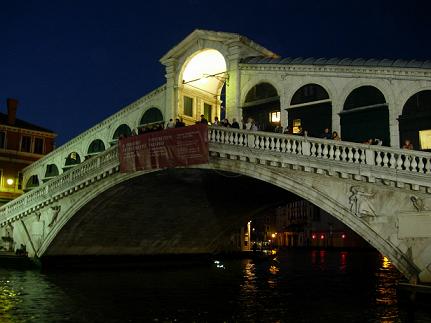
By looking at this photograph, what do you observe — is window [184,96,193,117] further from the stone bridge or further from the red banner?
the red banner

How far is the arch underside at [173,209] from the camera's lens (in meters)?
18.9

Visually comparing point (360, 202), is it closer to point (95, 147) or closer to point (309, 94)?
point (309, 94)

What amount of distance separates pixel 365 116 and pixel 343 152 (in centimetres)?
438

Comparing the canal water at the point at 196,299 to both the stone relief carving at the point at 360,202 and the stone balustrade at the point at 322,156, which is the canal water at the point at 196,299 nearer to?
the stone relief carving at the point at 360,202

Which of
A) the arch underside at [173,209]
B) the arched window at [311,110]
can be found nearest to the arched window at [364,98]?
the arched window at [311,110]

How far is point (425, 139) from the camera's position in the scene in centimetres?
1792

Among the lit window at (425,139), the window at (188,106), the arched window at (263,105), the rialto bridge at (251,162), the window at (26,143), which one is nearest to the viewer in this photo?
the rialto bridge at (251,162)

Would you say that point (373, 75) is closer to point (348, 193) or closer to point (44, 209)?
point (348, 193)

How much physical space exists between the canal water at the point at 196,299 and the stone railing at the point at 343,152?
3978mm

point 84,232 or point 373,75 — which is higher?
point 373,75

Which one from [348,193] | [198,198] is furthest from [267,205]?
[348,193]

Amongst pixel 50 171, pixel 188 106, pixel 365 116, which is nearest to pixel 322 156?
pixel 365 116

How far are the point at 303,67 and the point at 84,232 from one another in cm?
1529

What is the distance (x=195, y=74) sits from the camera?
2600 centimetres
